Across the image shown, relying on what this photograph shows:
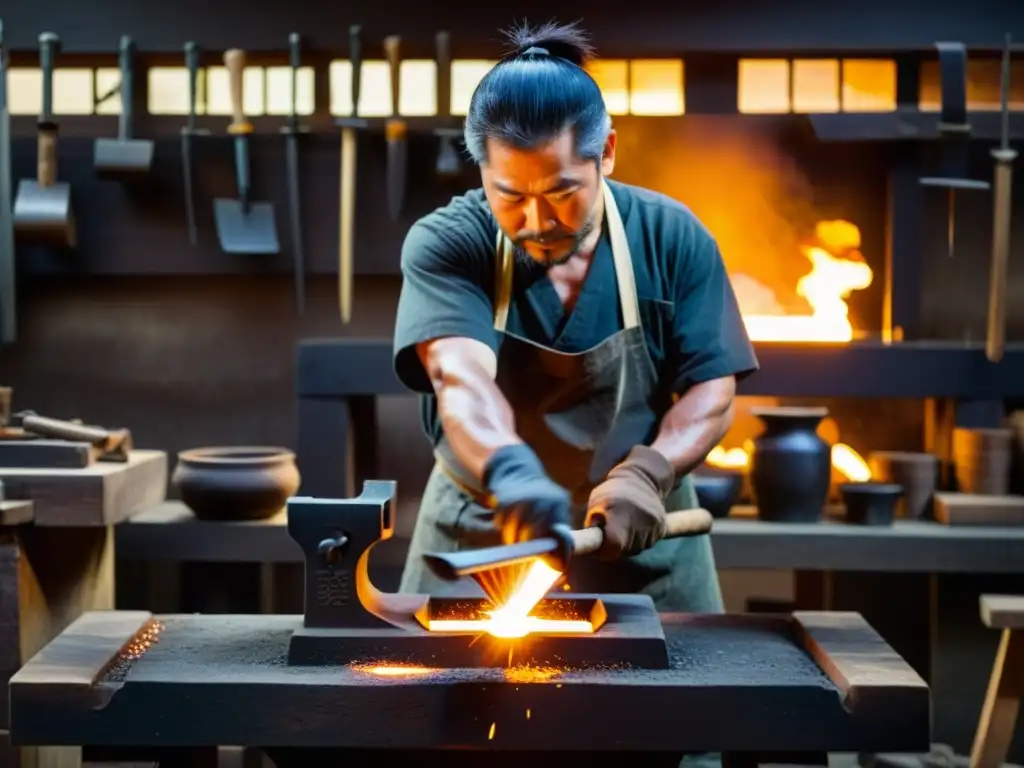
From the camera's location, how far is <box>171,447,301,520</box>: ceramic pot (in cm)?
407

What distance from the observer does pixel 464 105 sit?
16.2 ft

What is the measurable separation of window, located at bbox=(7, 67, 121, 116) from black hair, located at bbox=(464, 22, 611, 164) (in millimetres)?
2973

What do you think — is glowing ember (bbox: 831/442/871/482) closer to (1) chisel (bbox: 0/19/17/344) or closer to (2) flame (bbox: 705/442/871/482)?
(2) flame (bbox: 705/442/871/482)

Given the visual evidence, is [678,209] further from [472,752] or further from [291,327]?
[291,327]

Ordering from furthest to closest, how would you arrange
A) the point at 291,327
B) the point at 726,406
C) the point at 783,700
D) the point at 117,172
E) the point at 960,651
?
1. the point at 291,327
2. the point at 117,172
3. the point at 960,651
4. the point at 726,406
5. the point at 783,700

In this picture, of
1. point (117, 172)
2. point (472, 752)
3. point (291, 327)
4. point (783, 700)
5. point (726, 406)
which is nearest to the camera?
point (783, 700)

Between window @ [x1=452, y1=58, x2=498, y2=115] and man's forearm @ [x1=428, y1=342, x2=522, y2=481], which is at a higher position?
window @ [x1=452, y1=58, x2=498, y2=115]

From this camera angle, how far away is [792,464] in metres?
4.16

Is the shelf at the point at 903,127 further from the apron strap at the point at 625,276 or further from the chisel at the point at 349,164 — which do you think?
the apron strap at the point at 625,276

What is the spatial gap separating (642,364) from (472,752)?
90 centimetres

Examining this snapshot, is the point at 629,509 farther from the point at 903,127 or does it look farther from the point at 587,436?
the point at 903,127

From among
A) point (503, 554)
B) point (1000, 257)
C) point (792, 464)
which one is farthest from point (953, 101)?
point (503, 554)

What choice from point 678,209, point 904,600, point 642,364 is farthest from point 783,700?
point 904,600

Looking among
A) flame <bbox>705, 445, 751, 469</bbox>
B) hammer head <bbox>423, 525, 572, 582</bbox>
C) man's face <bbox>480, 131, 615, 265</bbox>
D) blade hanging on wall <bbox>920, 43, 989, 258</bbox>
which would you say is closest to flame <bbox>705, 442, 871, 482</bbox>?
flame <bbox>705, 445, 751, 469</bbox>
